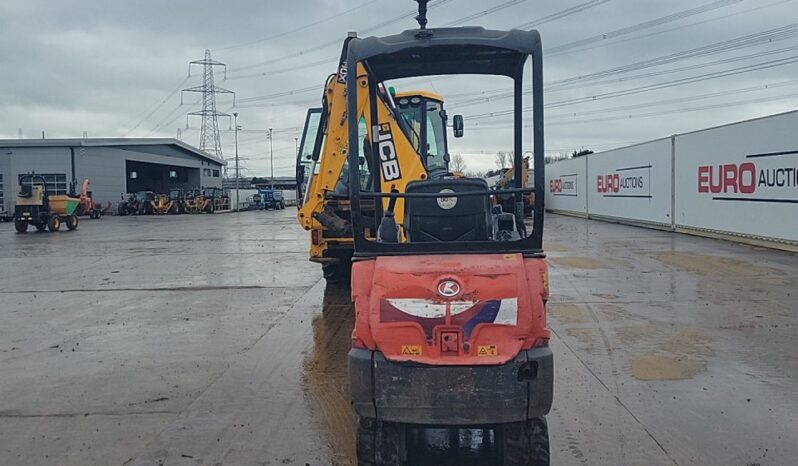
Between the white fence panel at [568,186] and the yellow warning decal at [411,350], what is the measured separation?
33494mm

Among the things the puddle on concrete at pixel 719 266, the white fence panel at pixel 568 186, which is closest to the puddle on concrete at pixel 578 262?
the puddle on concrete at pixel 719 266

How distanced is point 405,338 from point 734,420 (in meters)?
3.06

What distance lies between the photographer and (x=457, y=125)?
29.4 ft

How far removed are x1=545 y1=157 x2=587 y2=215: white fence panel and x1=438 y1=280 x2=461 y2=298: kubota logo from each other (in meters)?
33.4

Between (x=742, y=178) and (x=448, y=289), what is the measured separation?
695 inches

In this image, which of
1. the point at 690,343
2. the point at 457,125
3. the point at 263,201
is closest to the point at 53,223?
the point at 457,125

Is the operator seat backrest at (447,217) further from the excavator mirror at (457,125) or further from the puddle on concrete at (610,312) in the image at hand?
the puddle on concrete at (610,312)

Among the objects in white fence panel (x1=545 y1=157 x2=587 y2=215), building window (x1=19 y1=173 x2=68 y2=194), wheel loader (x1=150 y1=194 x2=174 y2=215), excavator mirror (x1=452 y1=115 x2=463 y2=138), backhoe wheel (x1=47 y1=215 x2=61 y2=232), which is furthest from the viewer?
wheel loader (x1=150 y1=194 x2=174 y2=215)

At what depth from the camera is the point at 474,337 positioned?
3.74 m

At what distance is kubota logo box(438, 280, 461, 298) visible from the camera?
12.2 feet

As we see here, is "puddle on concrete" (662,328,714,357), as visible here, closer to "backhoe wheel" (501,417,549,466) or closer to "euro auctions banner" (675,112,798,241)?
"backhoe wheel" (501,417,549,466)

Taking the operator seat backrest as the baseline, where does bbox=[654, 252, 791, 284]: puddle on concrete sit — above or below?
below

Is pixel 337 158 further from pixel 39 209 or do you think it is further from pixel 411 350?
pixel 39 209

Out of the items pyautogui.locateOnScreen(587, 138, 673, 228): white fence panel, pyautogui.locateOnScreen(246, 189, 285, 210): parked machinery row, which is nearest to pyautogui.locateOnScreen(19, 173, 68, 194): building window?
pyautogui.locateOnScreen(246, 189, 285, 210): parked machinery row
